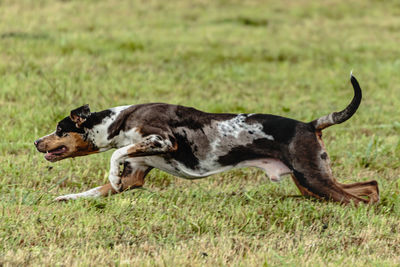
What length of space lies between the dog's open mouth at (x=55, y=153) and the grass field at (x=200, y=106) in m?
0.32

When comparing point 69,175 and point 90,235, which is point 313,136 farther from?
point 69,175

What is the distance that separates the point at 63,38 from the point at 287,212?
8.27 metres

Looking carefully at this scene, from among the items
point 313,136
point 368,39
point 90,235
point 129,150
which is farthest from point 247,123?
point 368,39

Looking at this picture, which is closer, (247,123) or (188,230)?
(188,230)

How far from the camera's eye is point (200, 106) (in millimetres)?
9188

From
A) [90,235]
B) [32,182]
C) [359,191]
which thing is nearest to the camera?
[90,235]

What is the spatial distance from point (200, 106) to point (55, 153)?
411 centimetres

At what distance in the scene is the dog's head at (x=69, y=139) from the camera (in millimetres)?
5301

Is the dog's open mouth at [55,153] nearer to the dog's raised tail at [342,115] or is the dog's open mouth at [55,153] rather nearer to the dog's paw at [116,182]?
the dog's paw at [116,182]

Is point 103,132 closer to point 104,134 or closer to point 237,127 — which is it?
point 104,134

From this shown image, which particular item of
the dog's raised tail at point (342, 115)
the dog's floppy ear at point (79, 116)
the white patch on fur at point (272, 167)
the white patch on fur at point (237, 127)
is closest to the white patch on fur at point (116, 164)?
the dog's floppy ear at point (79, 116)

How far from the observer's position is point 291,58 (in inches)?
A: 521

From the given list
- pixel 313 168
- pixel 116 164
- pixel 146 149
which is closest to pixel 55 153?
pixel 116 164

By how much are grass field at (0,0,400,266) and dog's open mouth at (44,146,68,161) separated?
1.05ft
